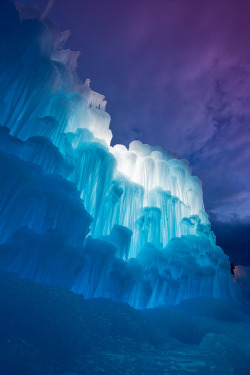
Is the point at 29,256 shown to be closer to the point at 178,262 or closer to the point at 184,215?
the point at 178,262

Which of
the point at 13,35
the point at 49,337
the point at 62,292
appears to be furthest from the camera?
the point at 13,35

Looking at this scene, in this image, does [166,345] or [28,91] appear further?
[28,91]

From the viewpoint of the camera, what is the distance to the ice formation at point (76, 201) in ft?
20.1

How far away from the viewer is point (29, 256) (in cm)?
575

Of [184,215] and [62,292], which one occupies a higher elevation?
[184,215]

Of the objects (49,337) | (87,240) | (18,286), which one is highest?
(87,240)

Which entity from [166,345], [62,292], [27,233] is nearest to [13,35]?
[27,233]

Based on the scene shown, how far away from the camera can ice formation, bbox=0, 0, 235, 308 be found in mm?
6117

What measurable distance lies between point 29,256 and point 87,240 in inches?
78.3

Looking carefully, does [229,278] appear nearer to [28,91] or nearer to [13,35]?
[28,91]

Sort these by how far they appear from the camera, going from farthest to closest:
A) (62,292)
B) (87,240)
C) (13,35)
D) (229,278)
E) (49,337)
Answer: (229,278) < (13,35) < (87,240) < (62,292) < (49,337)

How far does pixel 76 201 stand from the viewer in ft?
23.3

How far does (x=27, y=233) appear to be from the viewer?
5621mm

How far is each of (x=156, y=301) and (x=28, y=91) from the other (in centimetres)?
1017
